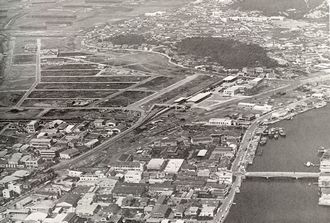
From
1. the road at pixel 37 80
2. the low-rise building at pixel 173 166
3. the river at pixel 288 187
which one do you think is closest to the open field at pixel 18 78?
the road at pixel 37 80

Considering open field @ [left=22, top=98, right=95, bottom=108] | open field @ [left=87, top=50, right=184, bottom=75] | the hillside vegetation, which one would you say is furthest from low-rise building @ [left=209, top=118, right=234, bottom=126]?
the hillside vegetation

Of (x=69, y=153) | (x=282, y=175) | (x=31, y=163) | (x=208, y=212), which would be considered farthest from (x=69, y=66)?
(x=208, y=212)

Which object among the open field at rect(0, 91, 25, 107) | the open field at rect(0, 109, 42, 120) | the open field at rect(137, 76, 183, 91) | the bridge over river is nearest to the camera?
the bridge over river

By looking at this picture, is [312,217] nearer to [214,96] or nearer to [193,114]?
[193,114]

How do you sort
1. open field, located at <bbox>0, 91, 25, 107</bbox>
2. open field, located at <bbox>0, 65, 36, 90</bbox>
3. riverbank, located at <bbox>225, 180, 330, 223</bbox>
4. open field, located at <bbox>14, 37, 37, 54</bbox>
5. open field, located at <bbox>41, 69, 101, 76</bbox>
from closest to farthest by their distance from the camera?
riverbank, located at <bbox>225, 180, 330, 223</bbox> → open field, located at <bbox>0, 91, 25, 107</bbox> → open field, located at <bbox>0, 65, 36, 90</bbox> → open field, located at <bbox>41, 69, 101, 76</bbox> → open field, located at <bbox>14, 37, 37, 54</bbox>

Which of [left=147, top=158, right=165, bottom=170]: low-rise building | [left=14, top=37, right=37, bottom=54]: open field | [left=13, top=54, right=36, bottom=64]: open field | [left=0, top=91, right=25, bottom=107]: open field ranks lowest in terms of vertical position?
[left=0, top=91, right=25, bottom=107]: open field

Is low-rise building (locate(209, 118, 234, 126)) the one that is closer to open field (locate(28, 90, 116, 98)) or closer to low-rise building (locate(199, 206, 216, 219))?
open field (locate(28, 90, 116, 98))

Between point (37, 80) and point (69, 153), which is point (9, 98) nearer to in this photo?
point (37, 80)
